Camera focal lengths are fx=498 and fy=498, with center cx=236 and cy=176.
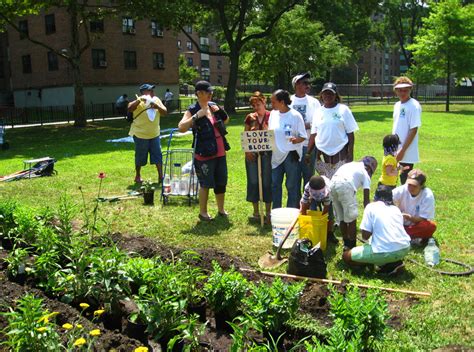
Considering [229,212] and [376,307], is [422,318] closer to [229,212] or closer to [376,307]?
[376,307]

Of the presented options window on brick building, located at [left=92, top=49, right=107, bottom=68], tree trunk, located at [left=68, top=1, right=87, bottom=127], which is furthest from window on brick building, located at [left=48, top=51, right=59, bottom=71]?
tree trunk, located at [left=68, top=1, right=87, bottom=127]

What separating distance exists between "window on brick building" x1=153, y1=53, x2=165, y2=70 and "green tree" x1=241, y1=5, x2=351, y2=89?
759 cm

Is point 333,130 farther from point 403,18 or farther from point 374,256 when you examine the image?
point 403,18

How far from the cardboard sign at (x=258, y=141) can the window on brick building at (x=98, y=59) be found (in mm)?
34214

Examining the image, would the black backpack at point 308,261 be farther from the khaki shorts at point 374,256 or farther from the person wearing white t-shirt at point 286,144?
the person wearing white t-shirt at point 286,144

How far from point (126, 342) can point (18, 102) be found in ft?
139

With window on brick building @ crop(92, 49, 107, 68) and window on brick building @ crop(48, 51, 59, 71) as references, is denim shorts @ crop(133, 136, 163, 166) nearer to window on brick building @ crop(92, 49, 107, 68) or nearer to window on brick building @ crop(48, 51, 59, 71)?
window on brick building @ crop(92, 49, 107, 68)

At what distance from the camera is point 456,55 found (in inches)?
1297

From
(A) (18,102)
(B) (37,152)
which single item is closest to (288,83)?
(A) (18,102)

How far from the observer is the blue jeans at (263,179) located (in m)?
7.14

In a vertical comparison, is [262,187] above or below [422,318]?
above

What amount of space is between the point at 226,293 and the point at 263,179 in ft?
11.4

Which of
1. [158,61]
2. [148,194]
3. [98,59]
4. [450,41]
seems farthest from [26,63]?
[148,194]

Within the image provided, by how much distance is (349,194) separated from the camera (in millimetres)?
5629
